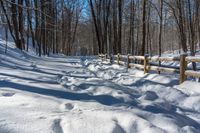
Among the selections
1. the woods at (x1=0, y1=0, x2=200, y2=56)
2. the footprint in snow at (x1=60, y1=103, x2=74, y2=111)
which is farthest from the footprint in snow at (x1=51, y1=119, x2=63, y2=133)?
the woods at (x1=0, y1=0, x2=200, y2=56)

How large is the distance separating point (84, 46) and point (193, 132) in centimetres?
8359

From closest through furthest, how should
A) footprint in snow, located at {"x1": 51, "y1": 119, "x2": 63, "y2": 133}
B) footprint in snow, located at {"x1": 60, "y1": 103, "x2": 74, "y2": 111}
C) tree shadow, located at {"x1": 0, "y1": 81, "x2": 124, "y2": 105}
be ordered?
footprint in snow, located at {"x1": 51, "y1": 119, "x2": 63, "y2": 133} → footprint in snow, located at {"x1": 60, "y1": 103, "x2": 74, "y2": 111} → tree shadow, located at {"x1": 0, "y1": 81, "x2": 124, "y2": 105}

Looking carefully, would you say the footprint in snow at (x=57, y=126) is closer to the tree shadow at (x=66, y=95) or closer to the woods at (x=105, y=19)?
the tree shadow at (x=66, y=95)

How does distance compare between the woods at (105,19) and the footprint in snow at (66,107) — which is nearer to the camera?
the footprint in snow at (66,107)

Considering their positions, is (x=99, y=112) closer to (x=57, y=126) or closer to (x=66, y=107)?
(x=66, y=107)

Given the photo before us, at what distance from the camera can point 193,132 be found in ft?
14.3

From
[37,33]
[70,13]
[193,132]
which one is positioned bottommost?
[193,132]

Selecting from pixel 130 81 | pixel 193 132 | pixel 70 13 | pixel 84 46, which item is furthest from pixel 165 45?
pixel 193 132

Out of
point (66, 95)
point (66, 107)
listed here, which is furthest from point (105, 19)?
point (66, 107)

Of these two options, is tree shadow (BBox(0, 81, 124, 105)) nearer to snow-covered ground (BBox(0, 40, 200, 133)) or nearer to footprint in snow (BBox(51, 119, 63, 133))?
snow-covered ground (BBox(0, 40, 200, 133))

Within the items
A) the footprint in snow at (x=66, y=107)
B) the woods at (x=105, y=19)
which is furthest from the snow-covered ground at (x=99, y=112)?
the woods at (x=105, y=19)

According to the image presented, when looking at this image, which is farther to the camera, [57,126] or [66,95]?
[66,95]

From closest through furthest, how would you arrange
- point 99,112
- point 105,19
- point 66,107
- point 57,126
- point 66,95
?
point 57,126 → point 99,112 → point 66,107 → point 66,95 → point 105,19

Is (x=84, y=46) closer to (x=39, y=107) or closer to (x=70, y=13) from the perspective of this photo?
(x=70, y=13)
